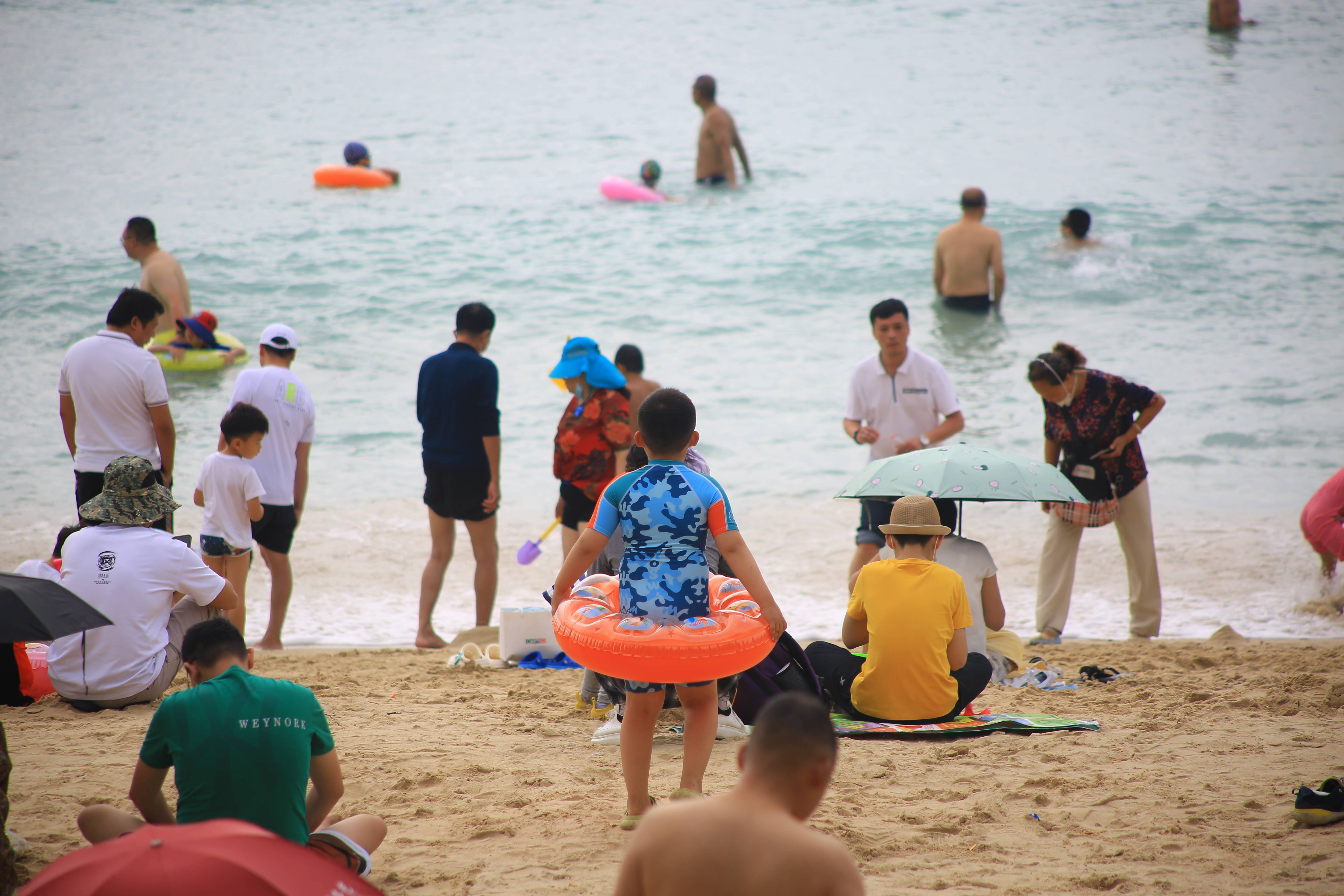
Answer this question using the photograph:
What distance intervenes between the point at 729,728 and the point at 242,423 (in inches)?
113

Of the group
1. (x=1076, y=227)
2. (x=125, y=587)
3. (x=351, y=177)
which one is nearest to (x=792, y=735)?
(x=125, y=587)

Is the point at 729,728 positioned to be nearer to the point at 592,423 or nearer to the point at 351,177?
the point at 592,423

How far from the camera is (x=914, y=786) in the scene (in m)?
3.76

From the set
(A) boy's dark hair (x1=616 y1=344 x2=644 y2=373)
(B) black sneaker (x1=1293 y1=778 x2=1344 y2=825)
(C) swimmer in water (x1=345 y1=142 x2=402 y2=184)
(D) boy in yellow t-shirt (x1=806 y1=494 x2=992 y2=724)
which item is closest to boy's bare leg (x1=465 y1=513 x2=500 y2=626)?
(A) boy's dark hair (x1=616 y1=344 x2=644 y2=373)

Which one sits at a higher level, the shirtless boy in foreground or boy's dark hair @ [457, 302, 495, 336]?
boy's dark hair @ [457, 302, 495, 336]

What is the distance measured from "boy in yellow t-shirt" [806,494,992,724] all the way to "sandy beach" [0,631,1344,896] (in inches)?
8.1

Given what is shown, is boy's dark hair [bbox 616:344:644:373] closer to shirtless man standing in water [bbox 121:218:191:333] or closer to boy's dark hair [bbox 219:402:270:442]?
boy's dark hair [bbox 219:402:270:442]

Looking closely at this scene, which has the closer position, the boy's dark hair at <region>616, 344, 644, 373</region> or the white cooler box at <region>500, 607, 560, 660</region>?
the white cooler box at <region>500, 607, 560, 660</region>

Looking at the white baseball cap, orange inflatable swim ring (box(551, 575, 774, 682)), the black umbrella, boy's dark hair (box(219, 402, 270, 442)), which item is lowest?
orange inflatable swim ring (box(551, 575, 774, 682))

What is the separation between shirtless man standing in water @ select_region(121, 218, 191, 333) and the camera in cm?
732

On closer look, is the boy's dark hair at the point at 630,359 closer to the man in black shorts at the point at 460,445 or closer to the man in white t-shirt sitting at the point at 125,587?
the man in black shorts at the point at 460,445

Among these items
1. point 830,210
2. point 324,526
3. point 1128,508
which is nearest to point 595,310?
point 830,210

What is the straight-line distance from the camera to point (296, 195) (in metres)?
19.2

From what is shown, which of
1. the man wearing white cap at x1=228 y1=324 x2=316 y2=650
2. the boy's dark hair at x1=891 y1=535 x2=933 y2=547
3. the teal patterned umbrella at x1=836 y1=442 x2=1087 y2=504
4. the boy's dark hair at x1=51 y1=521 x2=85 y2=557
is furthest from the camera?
the man wearing white cap at x1=228 y1=324 x2=316 y2=650
